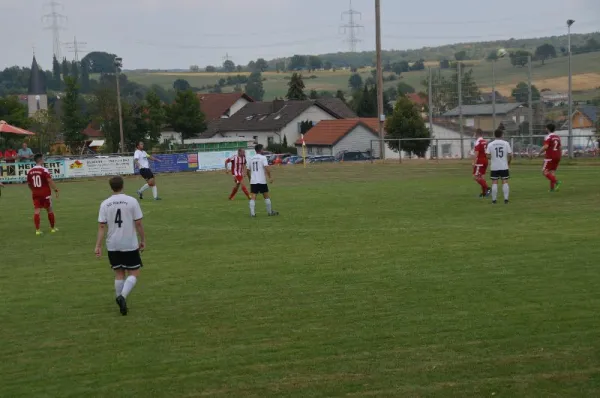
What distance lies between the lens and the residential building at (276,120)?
105 meters

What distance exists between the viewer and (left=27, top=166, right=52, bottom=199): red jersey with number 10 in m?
21.5

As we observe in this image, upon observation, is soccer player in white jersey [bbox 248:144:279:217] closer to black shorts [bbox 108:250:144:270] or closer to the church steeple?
black shorts [bbox 108:250:144:270]

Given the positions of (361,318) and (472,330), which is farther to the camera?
(361,318)

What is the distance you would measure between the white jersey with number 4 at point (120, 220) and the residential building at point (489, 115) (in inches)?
2072

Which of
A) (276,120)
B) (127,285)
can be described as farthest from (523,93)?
(127,285)

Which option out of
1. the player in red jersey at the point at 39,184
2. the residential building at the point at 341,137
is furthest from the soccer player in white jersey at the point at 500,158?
the residential building at the point at 341,137

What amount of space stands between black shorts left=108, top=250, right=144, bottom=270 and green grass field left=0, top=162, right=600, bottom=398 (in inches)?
25.6

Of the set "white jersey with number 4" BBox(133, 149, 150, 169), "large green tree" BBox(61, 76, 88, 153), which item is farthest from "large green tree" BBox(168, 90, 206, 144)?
"white jersey with number 4" BBox(133, 149, 150, 169)

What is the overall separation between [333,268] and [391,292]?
2415 millimetres

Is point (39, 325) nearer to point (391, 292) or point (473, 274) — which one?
point (391, 292)

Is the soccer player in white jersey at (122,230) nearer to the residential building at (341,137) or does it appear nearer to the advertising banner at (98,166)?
the advertising banner at (98,166)

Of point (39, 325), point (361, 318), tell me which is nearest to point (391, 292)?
point (361, 318)

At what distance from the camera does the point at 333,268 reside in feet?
47.4

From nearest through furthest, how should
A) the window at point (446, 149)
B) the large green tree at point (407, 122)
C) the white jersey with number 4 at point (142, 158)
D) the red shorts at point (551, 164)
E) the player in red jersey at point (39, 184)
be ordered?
the player in red jersey at point (39, 184)
the red shorts at point (551, 164)
the white jersey with number 4 at point (142, 158)
the window at point (446, 149)
the large green tree at point (407, 122)
